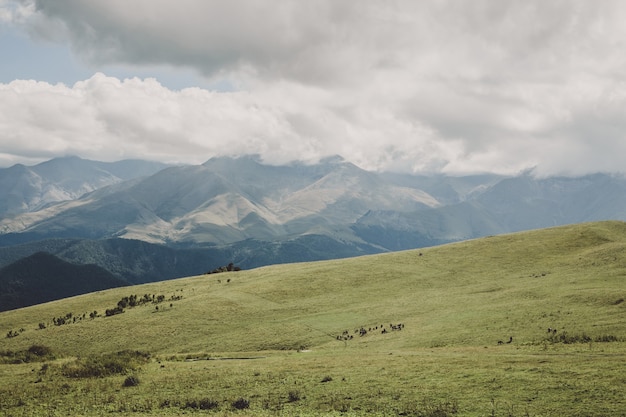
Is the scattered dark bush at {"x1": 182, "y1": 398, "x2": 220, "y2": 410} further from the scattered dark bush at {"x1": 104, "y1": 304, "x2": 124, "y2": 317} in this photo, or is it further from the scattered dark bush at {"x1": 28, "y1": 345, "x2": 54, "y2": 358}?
the scattered dark bush at {"x1": 104, "y1": 304, "x2": 124, "y2": 317}

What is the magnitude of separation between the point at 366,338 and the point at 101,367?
29.6 meters

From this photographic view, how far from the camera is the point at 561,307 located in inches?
2170

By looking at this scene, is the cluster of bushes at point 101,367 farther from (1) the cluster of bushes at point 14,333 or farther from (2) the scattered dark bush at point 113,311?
(2) the scattered dark bush at point 113,311

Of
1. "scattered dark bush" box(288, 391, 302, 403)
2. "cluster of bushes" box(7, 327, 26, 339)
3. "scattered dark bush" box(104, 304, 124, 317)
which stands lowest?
"cluster of bushes" box(7, 327, 26, 339)

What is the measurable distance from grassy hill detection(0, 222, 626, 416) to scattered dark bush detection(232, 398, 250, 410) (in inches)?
3.6

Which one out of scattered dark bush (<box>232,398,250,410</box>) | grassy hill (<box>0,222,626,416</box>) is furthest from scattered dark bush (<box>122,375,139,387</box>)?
scattered dark bush (<box>232,398,250,410</box>)

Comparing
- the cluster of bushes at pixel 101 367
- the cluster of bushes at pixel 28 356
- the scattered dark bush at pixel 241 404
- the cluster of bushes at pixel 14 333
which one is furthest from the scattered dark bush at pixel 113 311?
the scattered dark bush at pixel 241 404

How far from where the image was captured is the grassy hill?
2742 centimetres

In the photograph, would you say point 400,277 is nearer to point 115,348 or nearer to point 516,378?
point 115,348

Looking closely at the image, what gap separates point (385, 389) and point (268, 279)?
224 ft

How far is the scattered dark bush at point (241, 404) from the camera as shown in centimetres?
2725

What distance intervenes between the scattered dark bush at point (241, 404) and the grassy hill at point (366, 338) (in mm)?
90

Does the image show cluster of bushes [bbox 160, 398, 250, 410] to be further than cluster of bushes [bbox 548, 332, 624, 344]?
No

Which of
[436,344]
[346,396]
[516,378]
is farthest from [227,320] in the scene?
[516,378]
